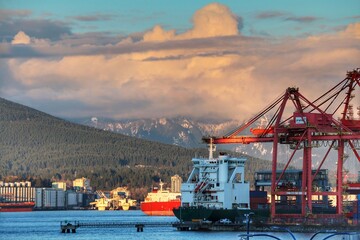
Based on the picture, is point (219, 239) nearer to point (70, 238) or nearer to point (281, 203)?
point (70, 238)

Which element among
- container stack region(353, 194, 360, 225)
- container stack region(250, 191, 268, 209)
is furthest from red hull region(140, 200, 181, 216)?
container stack region(353, 194, 360, 225)

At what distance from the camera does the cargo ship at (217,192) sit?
10356 cm

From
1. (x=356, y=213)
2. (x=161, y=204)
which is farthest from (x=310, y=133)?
(x=161, y=204)

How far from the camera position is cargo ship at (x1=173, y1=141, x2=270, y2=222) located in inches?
4077

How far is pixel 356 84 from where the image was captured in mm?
101312

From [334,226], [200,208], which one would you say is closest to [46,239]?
[200,208]

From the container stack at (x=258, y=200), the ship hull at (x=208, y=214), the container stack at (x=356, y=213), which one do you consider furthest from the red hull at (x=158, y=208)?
the container stack at (x=356, y=213)

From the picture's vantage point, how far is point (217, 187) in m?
106

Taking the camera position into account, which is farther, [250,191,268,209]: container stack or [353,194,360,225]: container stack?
[250,191,268,209]: container stack

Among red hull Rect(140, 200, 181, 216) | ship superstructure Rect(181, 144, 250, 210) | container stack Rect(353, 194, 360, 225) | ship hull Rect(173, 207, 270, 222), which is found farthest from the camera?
red hull Rect(140, 200, 181, 216)

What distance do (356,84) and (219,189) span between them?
15.6 meters

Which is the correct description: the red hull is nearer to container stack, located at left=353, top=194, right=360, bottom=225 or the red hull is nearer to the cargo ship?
the cargo ship

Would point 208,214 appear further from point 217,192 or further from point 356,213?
point 356,213

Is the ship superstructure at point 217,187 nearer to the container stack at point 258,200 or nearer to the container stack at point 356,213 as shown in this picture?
the container stack at point 258,200
